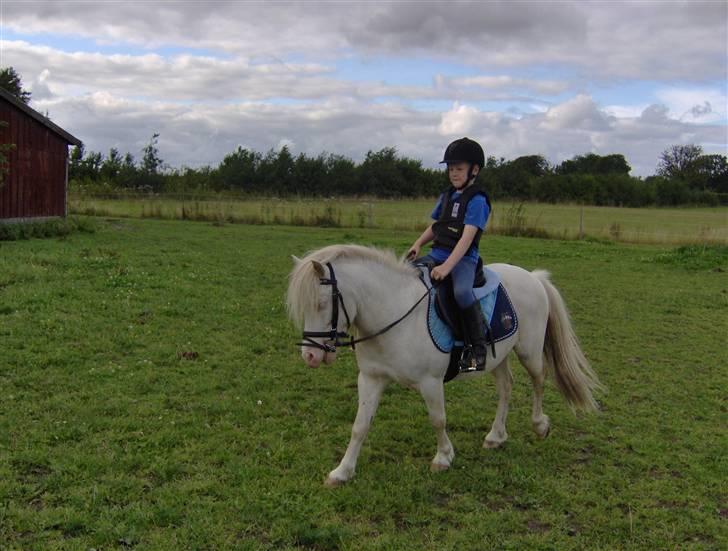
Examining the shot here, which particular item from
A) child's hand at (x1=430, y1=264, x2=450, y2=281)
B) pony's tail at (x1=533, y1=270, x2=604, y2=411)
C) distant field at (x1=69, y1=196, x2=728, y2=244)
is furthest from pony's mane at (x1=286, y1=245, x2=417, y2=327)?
distant field at (x1=69, y1=196, x2=728, y2=244)

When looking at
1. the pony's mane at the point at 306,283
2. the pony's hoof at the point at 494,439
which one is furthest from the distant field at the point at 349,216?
the pony's mane at the point at 306,283

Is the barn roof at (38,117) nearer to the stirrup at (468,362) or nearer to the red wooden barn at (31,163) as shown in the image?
the red wooden barn at (31,163)

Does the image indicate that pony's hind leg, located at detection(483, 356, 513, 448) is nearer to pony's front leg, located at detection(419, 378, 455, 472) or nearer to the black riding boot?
pony's front leg, located at detection(419, 378, 455, 472)

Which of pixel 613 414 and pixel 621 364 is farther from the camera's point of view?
pixel 621 364

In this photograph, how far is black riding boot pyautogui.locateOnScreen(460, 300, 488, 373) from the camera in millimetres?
4867

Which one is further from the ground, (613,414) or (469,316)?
(469,316)

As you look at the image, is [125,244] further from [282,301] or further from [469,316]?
[469,316]

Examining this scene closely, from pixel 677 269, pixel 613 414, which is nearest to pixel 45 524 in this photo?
pixel 613 414

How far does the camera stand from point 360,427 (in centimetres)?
465

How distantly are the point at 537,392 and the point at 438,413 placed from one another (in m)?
1.46

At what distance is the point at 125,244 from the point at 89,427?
14.0 metres

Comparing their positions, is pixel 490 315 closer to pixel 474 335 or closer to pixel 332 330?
pixel 474 335

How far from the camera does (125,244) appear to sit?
59.8 ft

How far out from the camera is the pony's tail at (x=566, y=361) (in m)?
5.91
